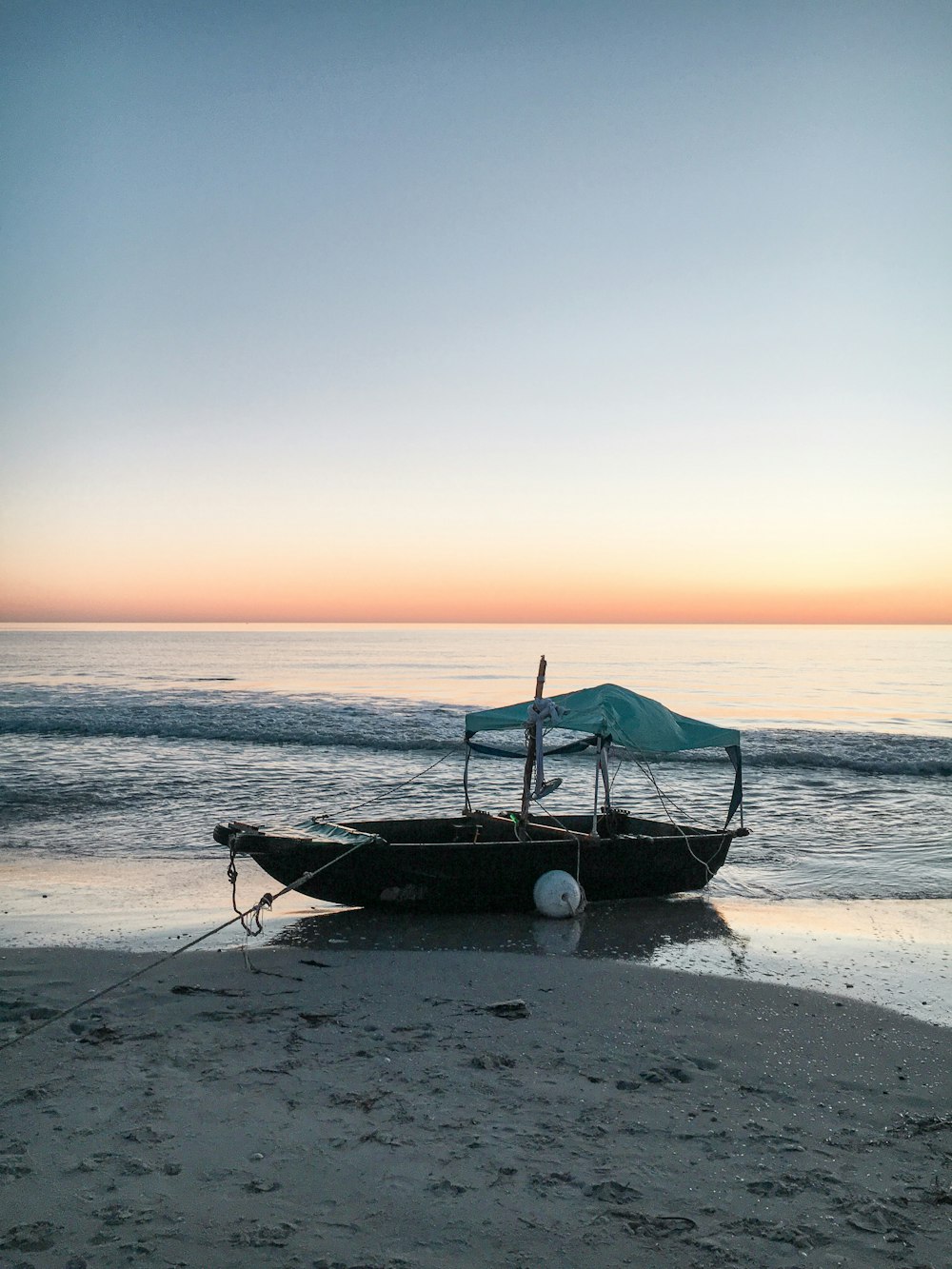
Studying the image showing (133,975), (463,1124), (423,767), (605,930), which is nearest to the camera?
(463,1124)

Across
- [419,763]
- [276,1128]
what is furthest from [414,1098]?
[419,763]

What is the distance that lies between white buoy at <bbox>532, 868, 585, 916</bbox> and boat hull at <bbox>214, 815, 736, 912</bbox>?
20 centimetres

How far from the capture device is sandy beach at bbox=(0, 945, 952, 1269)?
13.9 feet

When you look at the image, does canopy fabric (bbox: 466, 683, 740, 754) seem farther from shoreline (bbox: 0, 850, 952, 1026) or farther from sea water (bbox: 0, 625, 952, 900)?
shoreline (bbox: 0, 850, 952, 1026)

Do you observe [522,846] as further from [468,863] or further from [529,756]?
[529,756]

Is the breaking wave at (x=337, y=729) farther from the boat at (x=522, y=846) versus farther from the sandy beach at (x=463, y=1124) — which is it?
the sandy beach at (x=463, y=1124)

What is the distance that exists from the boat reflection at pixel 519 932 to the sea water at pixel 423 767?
189 centimetres

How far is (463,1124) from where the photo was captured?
5270mm

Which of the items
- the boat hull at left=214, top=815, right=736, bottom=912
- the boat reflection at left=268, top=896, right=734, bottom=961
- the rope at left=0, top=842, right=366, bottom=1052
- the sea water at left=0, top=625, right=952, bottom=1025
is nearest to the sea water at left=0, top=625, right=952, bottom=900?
the sea water at left=0, top=625, right=952, bottom=1025

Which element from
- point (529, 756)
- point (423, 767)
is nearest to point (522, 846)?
point (529, 756)

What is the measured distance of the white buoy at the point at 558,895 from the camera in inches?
418

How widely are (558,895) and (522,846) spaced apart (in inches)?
29.3

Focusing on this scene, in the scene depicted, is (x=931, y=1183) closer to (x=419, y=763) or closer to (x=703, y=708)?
(x=419, y=763)

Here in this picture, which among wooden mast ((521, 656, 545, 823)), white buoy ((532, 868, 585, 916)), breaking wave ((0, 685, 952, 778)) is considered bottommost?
breaking wave ((0, 685, 952, 778))
